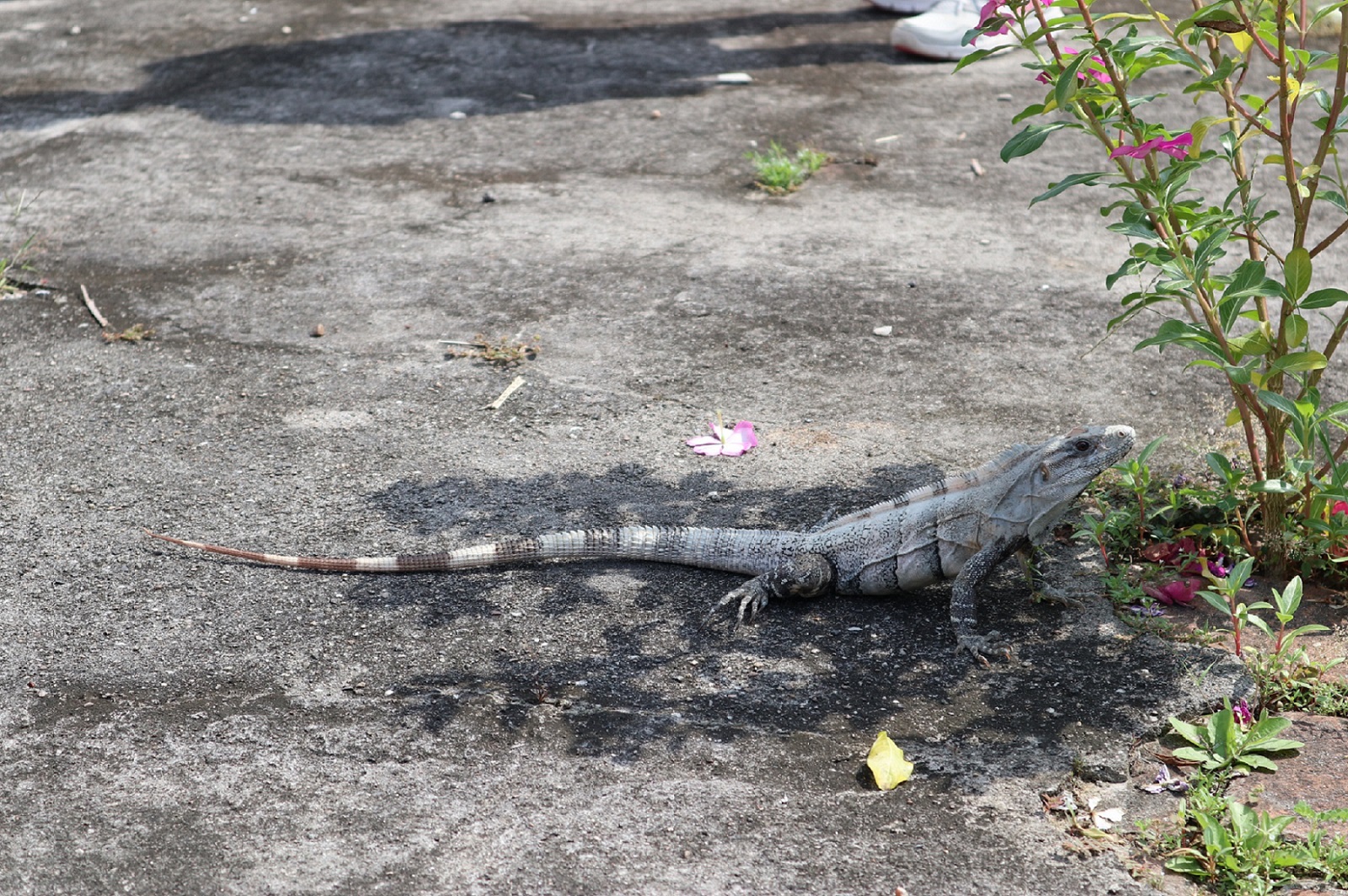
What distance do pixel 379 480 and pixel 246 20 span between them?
27.7 ft

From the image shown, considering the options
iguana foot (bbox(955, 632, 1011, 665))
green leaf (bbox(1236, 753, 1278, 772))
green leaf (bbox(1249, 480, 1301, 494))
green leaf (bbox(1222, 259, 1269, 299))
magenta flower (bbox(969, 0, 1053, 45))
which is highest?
magenta flower (bbox(969, 0, 1053, 45))

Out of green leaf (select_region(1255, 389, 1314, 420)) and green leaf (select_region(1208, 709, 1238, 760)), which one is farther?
green leaf (select_region(1255, 389, 1314, 420))

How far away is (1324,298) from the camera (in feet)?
12.8

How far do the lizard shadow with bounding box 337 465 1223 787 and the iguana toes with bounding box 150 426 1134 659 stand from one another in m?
0.08

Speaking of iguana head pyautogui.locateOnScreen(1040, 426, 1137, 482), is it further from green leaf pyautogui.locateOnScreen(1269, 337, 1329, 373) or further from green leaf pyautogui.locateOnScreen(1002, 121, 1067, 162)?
green leaf pyautogui.locateOnScreen(1002, 121, 1067, 162)

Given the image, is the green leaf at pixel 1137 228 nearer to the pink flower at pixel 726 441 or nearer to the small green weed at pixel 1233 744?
the small green weed at pixel 1233 744

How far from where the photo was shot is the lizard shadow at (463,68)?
992 centimetres

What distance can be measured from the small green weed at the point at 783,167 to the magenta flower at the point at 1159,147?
4.54 m

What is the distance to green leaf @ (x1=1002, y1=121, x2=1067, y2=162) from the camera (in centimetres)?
397

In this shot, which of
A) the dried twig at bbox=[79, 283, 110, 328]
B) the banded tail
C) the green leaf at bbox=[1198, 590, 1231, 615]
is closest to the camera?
the green leaf at bbox=[1198, 590, 1231, 615]

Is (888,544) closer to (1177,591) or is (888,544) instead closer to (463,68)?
(1177,591)

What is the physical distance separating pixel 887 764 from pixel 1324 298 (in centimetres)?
204

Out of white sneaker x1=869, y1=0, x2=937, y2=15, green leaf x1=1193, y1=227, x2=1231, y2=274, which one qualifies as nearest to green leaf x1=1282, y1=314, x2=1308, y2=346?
green leaf x1=1193, y1=227, x2=1231, y2=274

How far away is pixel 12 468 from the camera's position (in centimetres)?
Answer: 543
